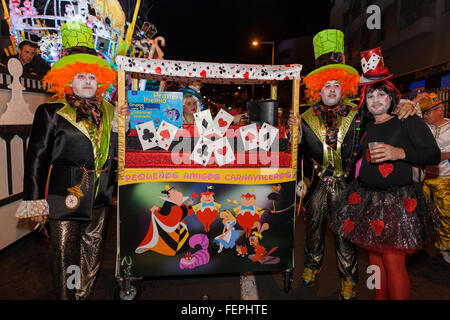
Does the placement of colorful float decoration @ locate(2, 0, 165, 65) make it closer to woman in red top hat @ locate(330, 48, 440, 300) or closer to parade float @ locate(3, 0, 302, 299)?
parade float @ locate(3, 0, 302, 299)

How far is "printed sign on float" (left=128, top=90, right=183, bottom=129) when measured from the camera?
2.44 m

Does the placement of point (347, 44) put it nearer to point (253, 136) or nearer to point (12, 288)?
point (253, 136)

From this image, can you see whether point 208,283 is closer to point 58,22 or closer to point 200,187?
point 200,187

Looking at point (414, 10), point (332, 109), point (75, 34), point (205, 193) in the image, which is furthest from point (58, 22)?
point (414, 10)

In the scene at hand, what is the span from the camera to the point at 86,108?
2.31 metres

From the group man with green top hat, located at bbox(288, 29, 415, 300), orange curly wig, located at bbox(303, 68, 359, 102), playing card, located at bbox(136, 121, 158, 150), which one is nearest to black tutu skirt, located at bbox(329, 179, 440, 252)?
man with green top hat, located at bbox(288, 29, 415, 300)

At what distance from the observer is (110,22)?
6.34 meters

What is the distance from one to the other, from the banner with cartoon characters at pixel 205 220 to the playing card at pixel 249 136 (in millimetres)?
242

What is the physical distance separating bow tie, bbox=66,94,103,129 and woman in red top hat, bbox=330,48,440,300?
2161 mm

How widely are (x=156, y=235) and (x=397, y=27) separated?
1486cm

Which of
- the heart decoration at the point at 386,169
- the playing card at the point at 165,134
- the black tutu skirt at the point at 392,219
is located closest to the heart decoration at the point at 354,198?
the black tutu skirt at the point at 392,219

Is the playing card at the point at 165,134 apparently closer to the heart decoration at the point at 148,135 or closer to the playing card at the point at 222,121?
the heart decoration at the point at 148,135

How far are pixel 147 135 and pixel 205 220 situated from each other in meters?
0.90

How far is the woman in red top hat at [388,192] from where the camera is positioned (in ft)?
6.90
